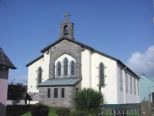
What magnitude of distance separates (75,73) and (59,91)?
16.2 ft

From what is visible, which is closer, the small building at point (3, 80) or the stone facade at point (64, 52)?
the small building at point (3, 80)

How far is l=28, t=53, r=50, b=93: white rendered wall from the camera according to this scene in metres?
52.6

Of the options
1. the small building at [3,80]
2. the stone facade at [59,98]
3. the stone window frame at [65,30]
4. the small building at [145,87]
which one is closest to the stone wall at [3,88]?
the small building at [3,80]

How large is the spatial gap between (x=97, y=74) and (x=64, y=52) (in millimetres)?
7054

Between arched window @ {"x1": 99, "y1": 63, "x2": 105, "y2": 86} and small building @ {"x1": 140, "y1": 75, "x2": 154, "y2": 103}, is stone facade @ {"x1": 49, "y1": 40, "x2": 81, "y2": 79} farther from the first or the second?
small building @ {"x1": 140, "y1": 75, "x2": 154, "y2": 103}

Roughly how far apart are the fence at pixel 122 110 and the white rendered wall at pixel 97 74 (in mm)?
16644

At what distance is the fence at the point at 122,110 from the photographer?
2858 cm

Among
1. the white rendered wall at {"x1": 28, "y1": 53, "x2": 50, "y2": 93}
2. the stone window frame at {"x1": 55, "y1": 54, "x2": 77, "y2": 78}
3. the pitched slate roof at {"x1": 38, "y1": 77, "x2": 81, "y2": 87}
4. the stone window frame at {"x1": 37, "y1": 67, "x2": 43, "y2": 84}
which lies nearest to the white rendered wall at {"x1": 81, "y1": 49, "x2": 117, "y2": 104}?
the pitched slate roof at {"x1": 38, "y1": 77, "x2": 81, "y2": 87}

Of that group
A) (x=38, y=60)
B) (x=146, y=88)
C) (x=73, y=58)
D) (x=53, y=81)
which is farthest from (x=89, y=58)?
(x=146, y=88)

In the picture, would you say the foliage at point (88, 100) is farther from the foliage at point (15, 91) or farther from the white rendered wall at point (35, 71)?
Result: the white rendered wall at point (35, 71)

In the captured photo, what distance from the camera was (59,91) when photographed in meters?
46.9

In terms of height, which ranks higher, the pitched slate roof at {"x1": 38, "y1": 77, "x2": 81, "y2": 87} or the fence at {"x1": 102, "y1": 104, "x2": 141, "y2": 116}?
the pitched slate roof at {"x1": 38, "y1": 77, "x2": 81, "y2": 87}

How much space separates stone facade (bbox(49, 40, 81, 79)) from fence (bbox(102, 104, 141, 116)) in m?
19.0

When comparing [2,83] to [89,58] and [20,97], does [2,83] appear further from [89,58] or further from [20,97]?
[89,58]
